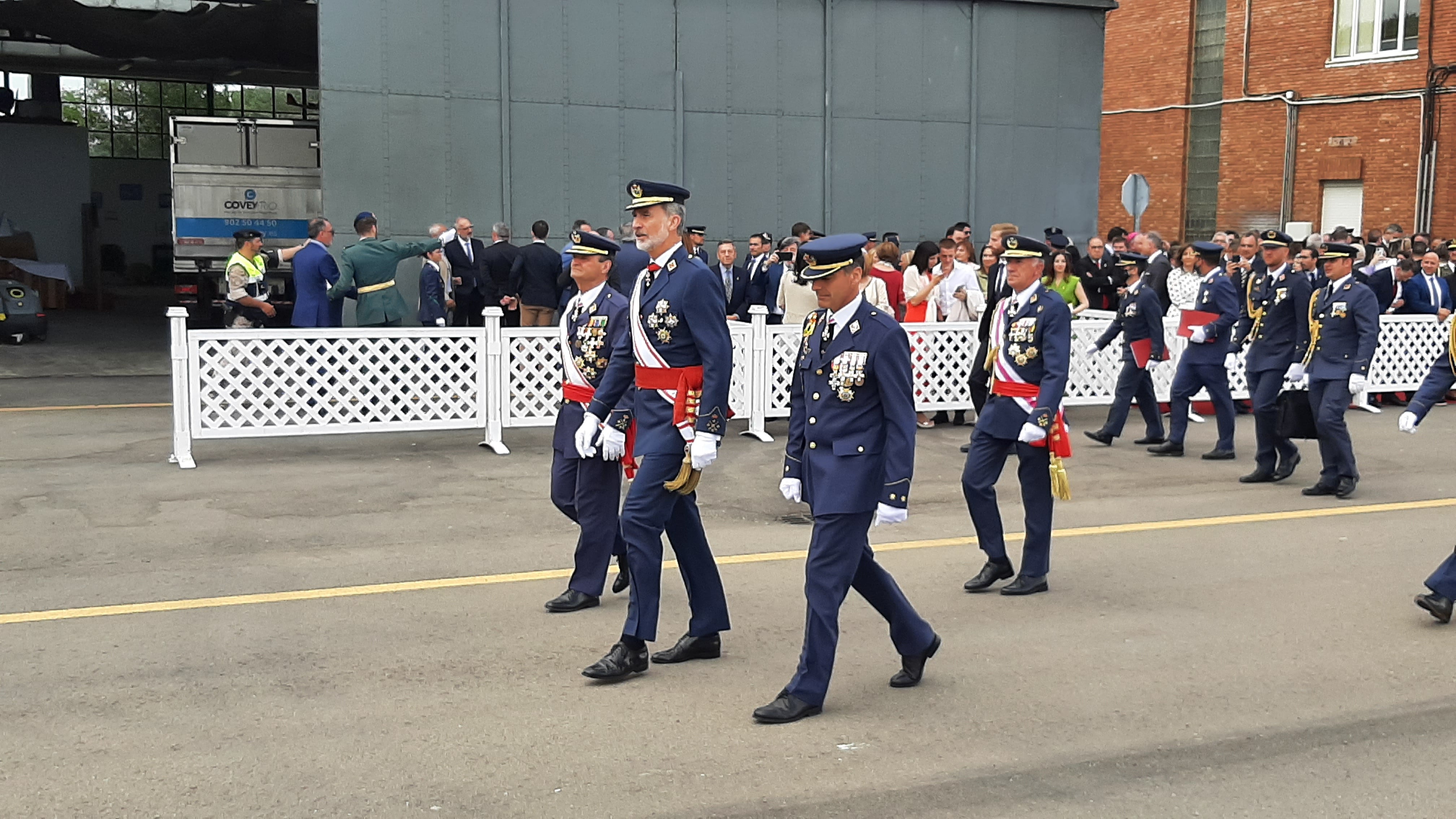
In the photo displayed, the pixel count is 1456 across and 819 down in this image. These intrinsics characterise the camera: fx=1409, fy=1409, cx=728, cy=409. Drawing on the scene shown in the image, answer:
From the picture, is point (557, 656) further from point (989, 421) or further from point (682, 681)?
A: point (989, 421)

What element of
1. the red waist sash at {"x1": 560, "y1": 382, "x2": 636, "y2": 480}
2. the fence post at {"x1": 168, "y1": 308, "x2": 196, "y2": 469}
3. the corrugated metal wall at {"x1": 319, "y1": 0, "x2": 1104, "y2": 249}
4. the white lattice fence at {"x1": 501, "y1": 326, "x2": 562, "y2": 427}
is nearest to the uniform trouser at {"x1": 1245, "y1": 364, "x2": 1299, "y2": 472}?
the white lattice fence at {"x1": 501, "y1": 326, "x2": 562, "y2": 427}

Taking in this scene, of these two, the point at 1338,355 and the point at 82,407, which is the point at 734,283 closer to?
the point at 82,407

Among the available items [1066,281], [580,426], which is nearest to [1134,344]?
[1066,281]

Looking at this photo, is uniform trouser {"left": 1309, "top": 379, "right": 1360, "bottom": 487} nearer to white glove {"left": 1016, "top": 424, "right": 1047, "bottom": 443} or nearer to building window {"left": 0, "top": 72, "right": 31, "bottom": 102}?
white glove {"left": 1016, "top": 424, "right": 1047, "bottom": 443}

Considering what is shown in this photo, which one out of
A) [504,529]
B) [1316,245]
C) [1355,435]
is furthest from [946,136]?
[504,529]

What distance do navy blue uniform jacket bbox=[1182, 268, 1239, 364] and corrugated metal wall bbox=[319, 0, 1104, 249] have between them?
7.26 metres

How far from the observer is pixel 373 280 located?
13609 millimetres

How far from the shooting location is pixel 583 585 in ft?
23.3

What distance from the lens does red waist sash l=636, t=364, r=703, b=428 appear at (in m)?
6.00

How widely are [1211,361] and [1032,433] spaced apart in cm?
607

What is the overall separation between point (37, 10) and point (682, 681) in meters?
20.1

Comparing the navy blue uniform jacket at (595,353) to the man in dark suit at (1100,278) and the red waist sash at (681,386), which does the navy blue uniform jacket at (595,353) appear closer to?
the red waist sash at (681,386)

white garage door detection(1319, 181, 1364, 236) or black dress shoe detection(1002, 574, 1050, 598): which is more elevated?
white garage door detection(1319, 181, 1364, 236)

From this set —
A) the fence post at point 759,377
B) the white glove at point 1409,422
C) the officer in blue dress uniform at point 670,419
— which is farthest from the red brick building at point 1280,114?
the officer in blue dress uniform at point 670,419
